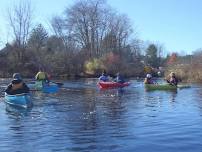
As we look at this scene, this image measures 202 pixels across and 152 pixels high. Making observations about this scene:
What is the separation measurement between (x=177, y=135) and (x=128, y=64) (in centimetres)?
5807

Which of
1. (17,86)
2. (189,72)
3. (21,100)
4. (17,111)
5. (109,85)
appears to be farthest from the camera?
(189,72)

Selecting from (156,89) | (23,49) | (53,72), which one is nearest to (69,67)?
(53,72)

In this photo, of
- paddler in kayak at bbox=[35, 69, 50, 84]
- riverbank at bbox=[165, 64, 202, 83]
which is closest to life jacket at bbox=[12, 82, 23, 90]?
paddler in kayak at bbox=[35, 69, 50, 84]

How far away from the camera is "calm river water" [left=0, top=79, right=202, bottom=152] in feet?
39.3

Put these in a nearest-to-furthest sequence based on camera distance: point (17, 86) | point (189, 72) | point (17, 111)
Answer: point (17, 111) < point (17, 86) < point (189, 72)

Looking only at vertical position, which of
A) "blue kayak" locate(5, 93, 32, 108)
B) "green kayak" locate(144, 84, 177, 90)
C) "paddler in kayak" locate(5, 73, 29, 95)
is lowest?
"blue kayak" locate(5, 93, 32, 108)

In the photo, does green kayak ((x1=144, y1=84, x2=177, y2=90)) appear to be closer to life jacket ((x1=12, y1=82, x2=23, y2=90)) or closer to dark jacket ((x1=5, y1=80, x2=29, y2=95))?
dark jacket ((x1=5, y1=80, x2=29, y2=95))

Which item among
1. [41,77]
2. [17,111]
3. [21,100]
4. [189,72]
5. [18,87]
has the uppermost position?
[189,72]

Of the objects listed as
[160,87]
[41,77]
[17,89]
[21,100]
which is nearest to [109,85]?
[160,87]

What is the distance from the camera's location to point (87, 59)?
72375 mm

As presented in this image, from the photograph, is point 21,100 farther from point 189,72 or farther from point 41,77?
point 189,72

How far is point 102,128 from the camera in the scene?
14859mm

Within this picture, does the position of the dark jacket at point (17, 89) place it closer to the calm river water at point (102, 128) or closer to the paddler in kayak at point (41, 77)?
the calm river water at point (102, 128)

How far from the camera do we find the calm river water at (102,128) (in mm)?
11969
